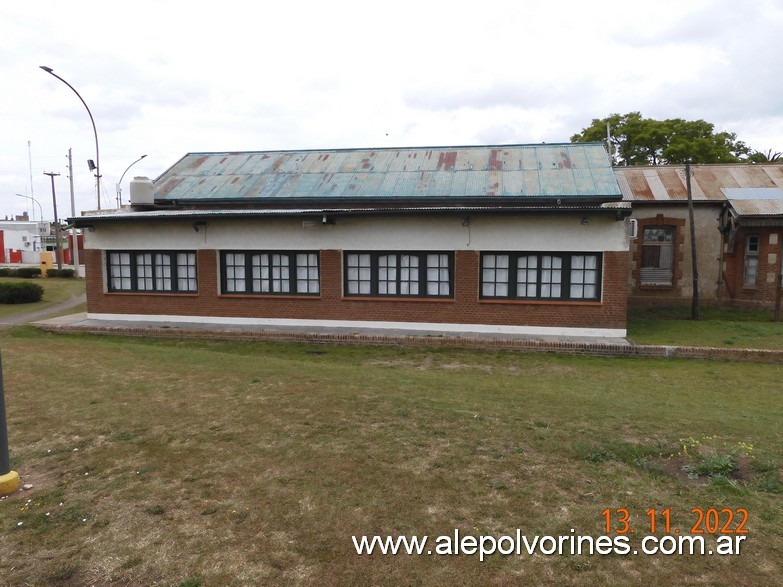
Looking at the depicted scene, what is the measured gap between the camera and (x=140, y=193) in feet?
57.5

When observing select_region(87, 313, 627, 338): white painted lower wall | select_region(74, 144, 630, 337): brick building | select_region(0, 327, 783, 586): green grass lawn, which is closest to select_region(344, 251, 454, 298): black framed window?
select_region(74, 144, 630, 337): brick building

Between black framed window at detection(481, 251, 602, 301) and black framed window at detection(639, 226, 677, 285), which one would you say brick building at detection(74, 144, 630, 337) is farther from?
black framed window at detection(639, 226, 677, 285)

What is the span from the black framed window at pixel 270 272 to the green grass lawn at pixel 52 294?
24.8ft

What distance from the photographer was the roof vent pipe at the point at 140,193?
17.5 m

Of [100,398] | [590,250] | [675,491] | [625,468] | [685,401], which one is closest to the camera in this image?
[675,491]

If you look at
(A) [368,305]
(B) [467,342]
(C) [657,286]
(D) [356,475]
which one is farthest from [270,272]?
(C) [657,286]

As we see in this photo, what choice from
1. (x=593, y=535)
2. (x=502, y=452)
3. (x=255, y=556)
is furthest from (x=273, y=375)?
(x=593, y=535)

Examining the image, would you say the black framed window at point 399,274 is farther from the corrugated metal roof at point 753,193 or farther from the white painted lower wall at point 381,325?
the corrugated metal roof at point 753,193

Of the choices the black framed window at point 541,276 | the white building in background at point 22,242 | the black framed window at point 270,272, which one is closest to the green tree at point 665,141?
the black framed window at point 541,276

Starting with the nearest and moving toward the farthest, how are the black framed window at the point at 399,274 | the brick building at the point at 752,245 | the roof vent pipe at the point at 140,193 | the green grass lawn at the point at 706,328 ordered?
1. the green grass lawn at the point at 706,328
2. the black framed window at the point at 399,274
3. the roof vent pipe at the point at 140,193
4. the brick building at the point at 752,245

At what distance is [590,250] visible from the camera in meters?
13.6

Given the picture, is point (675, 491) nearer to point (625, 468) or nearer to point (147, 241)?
point (625, 468)

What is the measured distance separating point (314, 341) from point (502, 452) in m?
8.84

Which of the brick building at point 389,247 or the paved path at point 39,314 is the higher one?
the brick building at point 389,247
